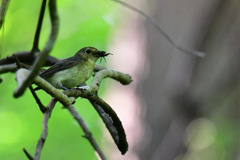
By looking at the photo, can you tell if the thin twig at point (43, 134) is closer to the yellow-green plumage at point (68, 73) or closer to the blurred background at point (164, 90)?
the yellow-green plumage at point (68, 73)

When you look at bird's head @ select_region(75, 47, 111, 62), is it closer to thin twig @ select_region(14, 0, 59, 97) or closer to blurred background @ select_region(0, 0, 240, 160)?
blurred background @ select_region(0, 0, 240, 160)

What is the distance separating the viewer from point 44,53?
1.72m

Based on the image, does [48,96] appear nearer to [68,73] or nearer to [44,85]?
[68,73]

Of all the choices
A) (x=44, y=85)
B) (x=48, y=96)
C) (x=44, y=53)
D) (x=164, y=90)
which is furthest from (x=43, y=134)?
(x=48, y=96)

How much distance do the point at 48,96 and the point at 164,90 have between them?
2.41 metres

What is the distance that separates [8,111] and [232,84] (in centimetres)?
352

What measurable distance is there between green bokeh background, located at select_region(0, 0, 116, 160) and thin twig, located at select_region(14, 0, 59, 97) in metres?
4.01

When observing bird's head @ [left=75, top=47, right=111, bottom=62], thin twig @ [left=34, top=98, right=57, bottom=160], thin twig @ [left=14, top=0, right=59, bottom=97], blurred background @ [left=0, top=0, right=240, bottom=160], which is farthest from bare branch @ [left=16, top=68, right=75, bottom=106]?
blurred background @ [left=0, top=0, right=240, bottom=160]

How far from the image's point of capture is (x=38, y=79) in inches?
79.4

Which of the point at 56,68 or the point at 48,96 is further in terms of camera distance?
the point at 48,96

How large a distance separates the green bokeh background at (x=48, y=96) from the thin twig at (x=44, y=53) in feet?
13.2

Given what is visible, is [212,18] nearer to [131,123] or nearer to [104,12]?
[131,123]

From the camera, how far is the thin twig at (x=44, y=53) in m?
1.66

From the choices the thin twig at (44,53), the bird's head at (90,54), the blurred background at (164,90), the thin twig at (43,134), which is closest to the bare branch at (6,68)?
the thin twig at (43,134)
